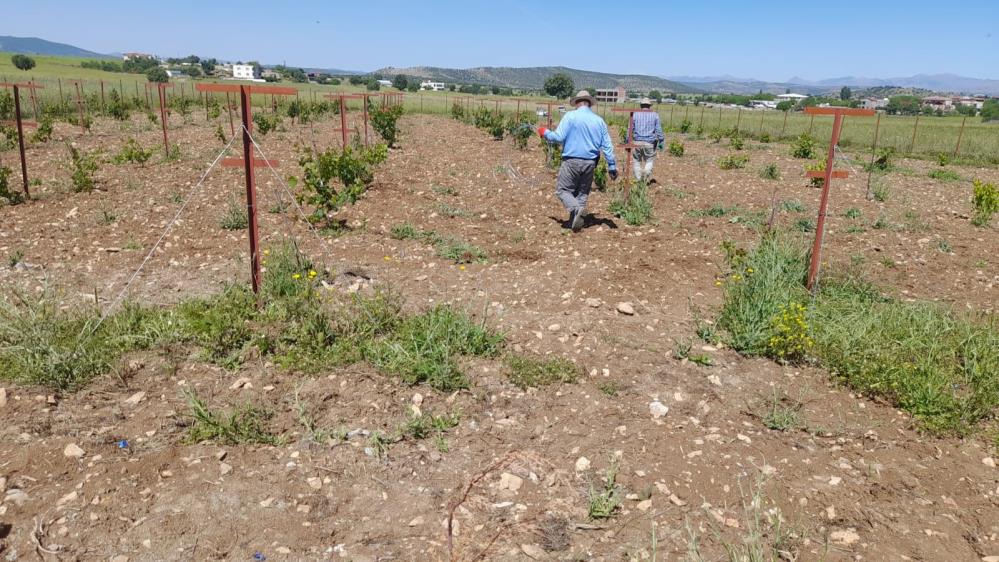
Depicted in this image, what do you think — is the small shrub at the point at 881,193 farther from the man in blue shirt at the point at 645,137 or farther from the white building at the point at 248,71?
the white building at the point at 248,71

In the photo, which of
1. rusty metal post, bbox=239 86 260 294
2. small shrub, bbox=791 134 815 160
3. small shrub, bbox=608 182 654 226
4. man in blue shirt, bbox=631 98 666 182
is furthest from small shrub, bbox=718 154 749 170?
rusty metal post, bbox=239 86 260 294

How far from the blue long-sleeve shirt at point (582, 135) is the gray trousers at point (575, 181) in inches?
3.6

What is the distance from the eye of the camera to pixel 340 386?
13.9 ft

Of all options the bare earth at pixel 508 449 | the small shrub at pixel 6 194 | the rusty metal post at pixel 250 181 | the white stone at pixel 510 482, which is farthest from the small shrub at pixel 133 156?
the white stone at pixel 510 482

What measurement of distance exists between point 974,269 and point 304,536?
24.4ft

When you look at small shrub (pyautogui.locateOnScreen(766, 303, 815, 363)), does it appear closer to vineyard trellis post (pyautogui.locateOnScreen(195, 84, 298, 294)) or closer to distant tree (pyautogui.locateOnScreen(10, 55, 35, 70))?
vineyard trellis post (pyautogui.locateOnScreen(195, 84, 298, 294))

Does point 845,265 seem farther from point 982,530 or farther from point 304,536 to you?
point 304,536

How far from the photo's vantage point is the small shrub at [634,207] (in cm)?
854

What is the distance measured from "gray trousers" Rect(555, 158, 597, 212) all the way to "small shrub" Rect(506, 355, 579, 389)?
3.61 m

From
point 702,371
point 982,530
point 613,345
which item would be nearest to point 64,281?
point 613,345

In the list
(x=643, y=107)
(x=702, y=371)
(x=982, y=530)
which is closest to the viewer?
(x=982, y=530)

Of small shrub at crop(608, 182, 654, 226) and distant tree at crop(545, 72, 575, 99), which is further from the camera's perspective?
distant tree at crop(545, 72, 575, 99)

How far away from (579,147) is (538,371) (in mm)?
3909

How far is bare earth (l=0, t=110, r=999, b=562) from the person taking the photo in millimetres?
2969
